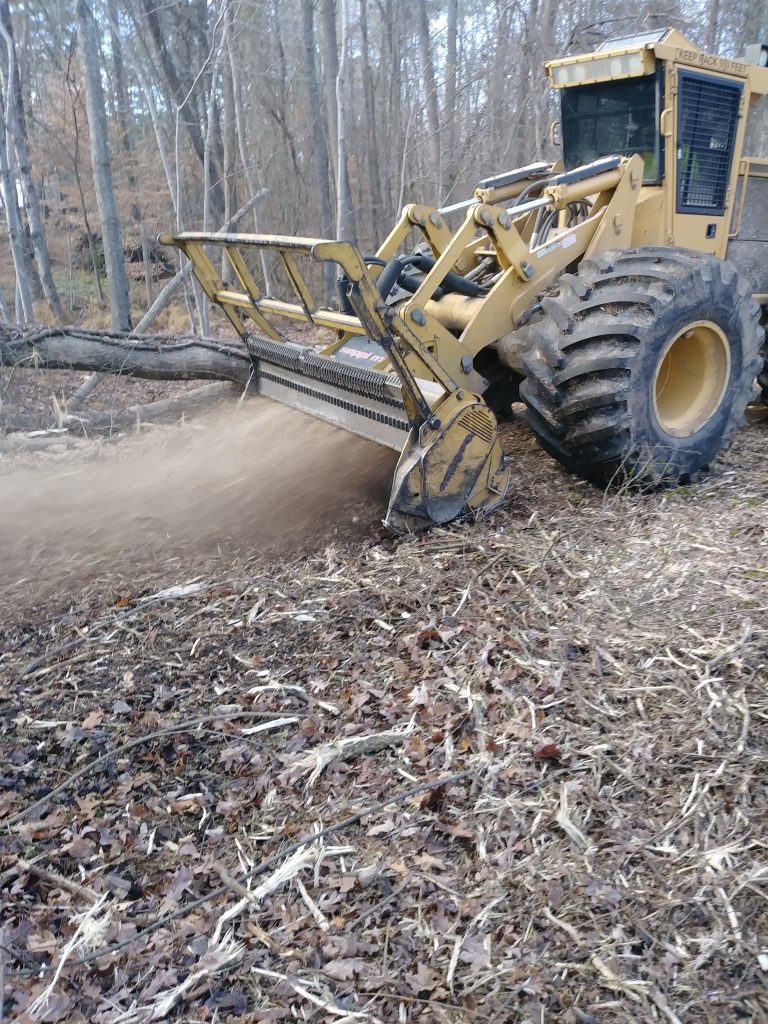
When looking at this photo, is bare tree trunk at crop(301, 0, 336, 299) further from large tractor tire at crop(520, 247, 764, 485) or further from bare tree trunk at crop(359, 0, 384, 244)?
large tractor tire at crop(520, 247, 764, 485)

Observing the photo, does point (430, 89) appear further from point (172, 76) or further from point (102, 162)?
point (102, 162)

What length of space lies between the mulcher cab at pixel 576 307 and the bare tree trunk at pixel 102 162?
467 centimetres

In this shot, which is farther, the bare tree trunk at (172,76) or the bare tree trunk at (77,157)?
the bare tree trunk at (77,157)

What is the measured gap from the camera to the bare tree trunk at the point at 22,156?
949cm

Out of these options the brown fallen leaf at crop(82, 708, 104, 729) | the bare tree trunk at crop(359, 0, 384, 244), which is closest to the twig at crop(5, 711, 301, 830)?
the brown fallen leaf at crop(82, 708, 104, 729)

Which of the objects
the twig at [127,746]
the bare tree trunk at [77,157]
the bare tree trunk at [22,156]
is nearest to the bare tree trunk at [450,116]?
the bare tree trunk at [77,157]

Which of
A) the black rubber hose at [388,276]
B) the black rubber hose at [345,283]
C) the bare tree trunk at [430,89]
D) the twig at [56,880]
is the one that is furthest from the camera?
the bare tree trunk at [430,89]

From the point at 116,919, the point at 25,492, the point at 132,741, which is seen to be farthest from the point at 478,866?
the point at 25,492

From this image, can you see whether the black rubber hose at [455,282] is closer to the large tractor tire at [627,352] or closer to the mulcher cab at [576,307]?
the mulcher cab at [576,307]

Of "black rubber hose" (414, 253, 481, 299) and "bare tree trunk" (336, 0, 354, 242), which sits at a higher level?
"bare tree trunk" (336, 0, 354, 242)

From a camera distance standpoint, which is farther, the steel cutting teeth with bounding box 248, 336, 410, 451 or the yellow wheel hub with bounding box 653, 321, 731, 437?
the yellow wheel hub with bounding box 653, 321, 731, 437

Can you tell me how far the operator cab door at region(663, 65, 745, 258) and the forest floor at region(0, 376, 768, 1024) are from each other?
84.1 inches

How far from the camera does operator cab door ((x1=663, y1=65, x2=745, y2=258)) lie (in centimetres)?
565

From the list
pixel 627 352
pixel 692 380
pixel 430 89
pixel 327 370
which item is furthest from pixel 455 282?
pixel 430 89
